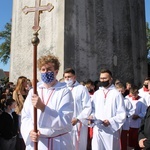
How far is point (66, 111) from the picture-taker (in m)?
3.61

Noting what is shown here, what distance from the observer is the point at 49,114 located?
3.50 metres

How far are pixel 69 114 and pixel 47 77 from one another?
58 cm

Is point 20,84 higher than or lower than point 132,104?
higher

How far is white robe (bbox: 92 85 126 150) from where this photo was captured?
18.0 feet

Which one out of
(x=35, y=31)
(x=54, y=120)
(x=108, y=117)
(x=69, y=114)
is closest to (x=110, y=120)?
(x=108, y=117)

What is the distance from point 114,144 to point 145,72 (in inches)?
495

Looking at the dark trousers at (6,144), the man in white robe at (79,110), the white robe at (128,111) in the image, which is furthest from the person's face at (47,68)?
the white robe at (128,111)

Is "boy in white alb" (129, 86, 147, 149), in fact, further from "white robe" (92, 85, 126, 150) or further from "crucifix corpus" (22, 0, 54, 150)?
"crucifix corpus" (22, 0, 54, 150)

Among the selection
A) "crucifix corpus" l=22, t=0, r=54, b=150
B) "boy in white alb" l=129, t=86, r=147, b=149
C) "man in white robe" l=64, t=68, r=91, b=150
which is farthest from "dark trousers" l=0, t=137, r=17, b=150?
"boy in white alb" l=129, t=86, r=147, b=149

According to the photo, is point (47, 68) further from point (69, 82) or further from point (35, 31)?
point (69, 82)

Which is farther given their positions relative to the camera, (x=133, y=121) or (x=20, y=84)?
(x=133, y=121)

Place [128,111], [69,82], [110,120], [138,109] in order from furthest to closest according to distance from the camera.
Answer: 1. [138,109]
2. [128,111]
3. [69,82]
4. [110,120]

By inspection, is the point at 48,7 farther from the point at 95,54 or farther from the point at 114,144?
the point at 95,54

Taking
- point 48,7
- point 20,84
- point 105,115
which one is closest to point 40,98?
point 48,7
